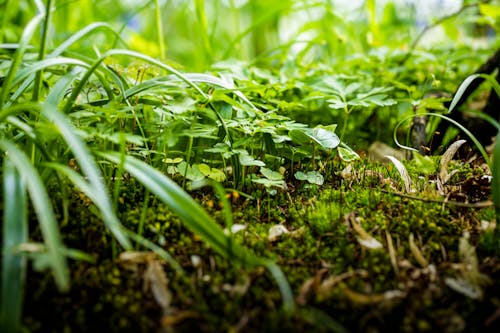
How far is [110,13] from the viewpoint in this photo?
12.4ft

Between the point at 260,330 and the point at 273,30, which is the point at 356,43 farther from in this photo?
the point at 260,330

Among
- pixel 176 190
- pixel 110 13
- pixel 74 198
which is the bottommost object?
pixel 74 198

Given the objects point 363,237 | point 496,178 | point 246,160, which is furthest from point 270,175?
point 496,178

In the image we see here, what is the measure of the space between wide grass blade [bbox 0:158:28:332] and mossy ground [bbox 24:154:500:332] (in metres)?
0.13

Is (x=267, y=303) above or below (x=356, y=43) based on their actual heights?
below

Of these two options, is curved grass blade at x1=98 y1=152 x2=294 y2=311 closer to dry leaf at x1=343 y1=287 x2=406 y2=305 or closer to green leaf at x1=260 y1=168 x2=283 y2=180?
dry leaf at x1=343 y1=287 x2=406 y2=305

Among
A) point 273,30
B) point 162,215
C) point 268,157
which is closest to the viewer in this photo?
point 162,215

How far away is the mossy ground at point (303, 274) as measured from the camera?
82cm

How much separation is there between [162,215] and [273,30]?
333cm

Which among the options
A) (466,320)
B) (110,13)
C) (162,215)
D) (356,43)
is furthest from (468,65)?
(110,13)

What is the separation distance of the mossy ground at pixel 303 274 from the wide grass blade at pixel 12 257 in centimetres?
13

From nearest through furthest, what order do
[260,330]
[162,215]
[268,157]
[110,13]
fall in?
1. [260,330]
2. [162,215]
3. [268,157]
4. [110,13]

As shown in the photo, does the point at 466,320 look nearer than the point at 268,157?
Yes

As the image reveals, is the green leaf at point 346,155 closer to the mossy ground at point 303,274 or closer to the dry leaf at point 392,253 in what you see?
the mossy ground at point 303,274
